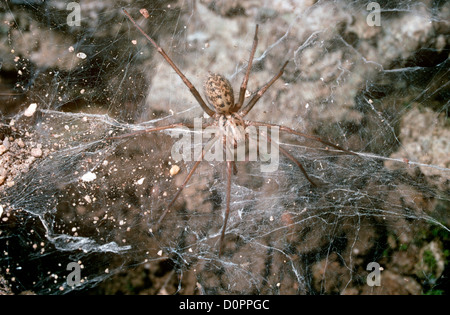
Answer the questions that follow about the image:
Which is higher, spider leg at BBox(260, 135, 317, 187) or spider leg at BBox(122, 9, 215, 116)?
spider leg at BBox(122, 9, 215, 116)

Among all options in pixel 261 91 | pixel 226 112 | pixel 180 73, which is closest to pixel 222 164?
pixel 226 112

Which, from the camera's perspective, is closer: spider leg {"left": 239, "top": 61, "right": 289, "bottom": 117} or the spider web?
the spider web

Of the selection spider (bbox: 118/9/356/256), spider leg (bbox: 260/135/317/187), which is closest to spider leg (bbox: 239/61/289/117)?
spider (bbox: 118/9/356/256)

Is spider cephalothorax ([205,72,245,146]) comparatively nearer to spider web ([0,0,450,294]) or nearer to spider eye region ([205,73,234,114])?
spider eye region ([205,73,234,114])

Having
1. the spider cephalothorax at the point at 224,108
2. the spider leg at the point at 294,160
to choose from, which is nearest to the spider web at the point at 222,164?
the spider leg at the point at 294,160

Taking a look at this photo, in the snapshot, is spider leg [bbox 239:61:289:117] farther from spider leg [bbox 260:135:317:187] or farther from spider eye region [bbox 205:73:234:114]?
spider leg [bbox 260:135:317:187]

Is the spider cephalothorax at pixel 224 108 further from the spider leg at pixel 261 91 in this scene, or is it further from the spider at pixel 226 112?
the spider leg at pixel 261 91
